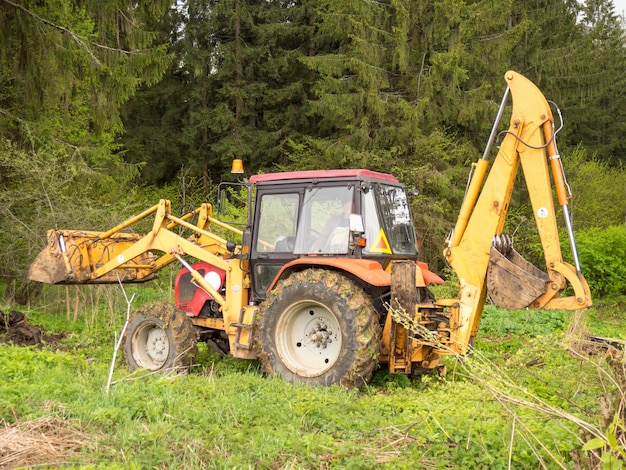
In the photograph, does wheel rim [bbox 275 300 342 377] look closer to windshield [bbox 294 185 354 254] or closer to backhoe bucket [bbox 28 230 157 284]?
windshield [bbox 294 185 354 254]

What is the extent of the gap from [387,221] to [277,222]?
126 cm

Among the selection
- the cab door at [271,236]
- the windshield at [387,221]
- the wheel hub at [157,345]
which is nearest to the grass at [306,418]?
the wheel hub at [157,345]

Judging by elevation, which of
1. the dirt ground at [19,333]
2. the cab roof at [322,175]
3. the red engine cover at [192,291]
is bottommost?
the dirt ground at [19,333]

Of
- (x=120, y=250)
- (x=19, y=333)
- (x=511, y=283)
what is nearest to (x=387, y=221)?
(x=511, y=283)

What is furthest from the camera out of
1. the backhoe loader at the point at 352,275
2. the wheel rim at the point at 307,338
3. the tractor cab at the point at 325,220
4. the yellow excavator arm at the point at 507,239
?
the tractor cab at the point at 325,220

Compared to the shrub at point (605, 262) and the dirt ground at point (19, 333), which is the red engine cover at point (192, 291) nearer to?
the dirt ground at point (19, 333)

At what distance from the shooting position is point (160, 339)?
27.3 ft

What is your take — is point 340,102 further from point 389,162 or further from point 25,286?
point 25,286

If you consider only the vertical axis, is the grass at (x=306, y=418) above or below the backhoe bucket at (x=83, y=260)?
below

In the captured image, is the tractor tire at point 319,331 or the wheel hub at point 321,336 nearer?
the tractor tire at point 319,331

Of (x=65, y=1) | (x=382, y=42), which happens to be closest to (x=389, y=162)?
(x=382, y=42)

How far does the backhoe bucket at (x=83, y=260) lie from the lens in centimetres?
918

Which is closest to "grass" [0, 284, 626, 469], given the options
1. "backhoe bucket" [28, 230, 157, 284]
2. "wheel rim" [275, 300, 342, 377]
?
"wheel rim" [275, 300, 342, 377]

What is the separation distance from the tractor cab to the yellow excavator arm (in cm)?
87
